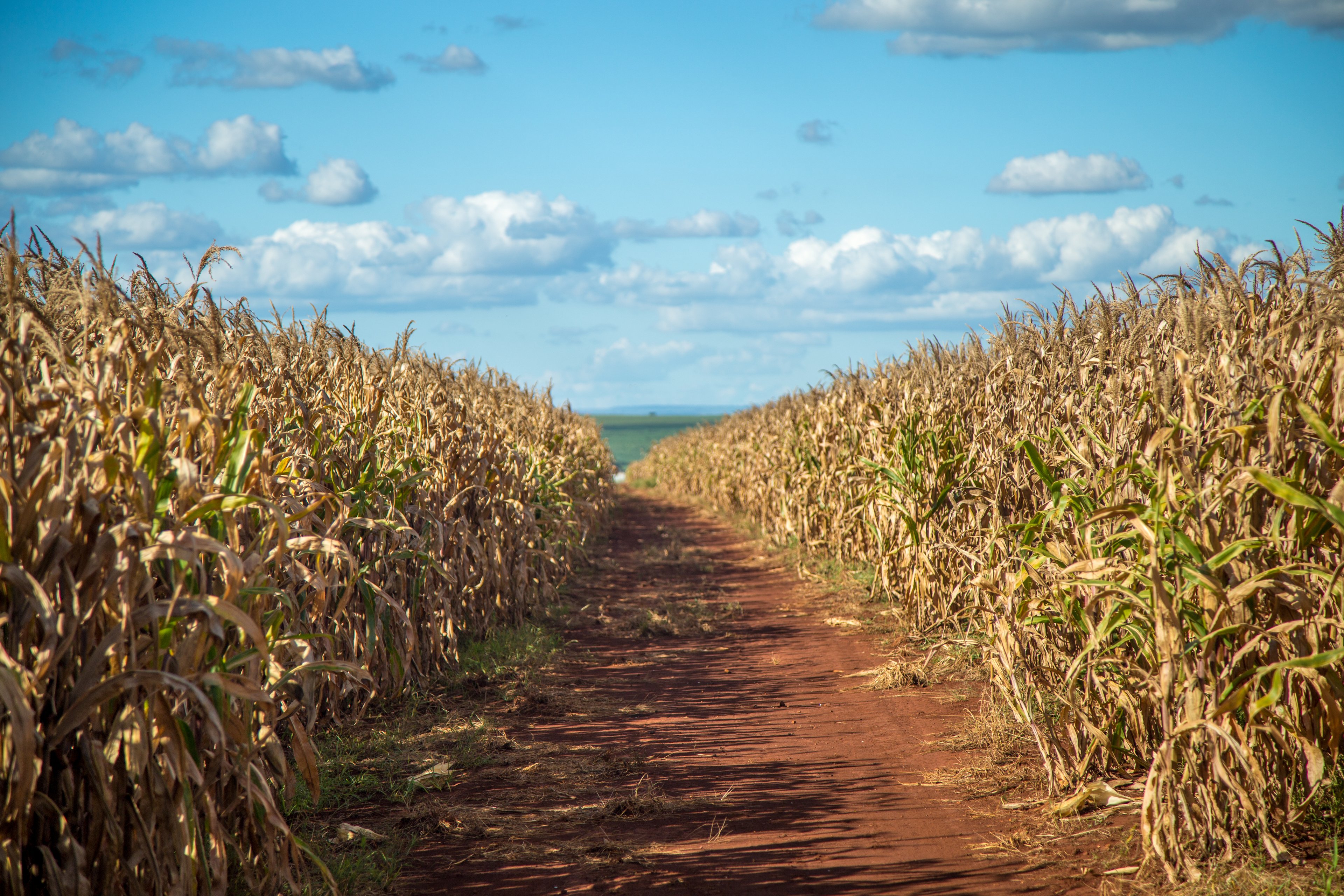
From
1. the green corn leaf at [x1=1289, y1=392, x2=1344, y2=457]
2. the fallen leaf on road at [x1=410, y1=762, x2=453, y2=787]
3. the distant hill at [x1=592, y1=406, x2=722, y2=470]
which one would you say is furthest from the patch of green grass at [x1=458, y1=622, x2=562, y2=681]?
the distant hill at [x1=592, y1=406, x2=722, y2=470]

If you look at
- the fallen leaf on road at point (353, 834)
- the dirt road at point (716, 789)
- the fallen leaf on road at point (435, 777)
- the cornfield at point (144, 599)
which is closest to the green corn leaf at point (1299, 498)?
the dirt road at point (716, 789)

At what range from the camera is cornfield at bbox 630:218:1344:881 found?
297 centimetres

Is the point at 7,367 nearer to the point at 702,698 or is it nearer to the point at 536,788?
the point at 536,788

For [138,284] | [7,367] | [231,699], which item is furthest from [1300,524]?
[138,284]

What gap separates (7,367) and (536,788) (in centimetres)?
284

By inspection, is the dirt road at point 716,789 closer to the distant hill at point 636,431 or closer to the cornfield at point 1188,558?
the cornfield at point 1188,558

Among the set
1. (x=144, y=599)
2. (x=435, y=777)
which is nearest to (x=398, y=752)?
(x=435, y=777)

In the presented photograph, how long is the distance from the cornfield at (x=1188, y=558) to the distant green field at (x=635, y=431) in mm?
54002

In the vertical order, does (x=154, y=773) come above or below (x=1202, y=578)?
below

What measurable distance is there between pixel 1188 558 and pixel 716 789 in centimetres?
235

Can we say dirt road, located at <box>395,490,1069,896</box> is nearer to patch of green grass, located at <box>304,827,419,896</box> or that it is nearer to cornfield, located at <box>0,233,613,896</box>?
patch of green grass, located at <box>304,827,419,896</box>

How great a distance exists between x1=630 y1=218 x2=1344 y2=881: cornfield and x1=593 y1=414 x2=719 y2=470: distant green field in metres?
54.0

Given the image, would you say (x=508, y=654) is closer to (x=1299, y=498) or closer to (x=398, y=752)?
(x=398, y=752)

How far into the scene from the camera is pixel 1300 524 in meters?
3.02
